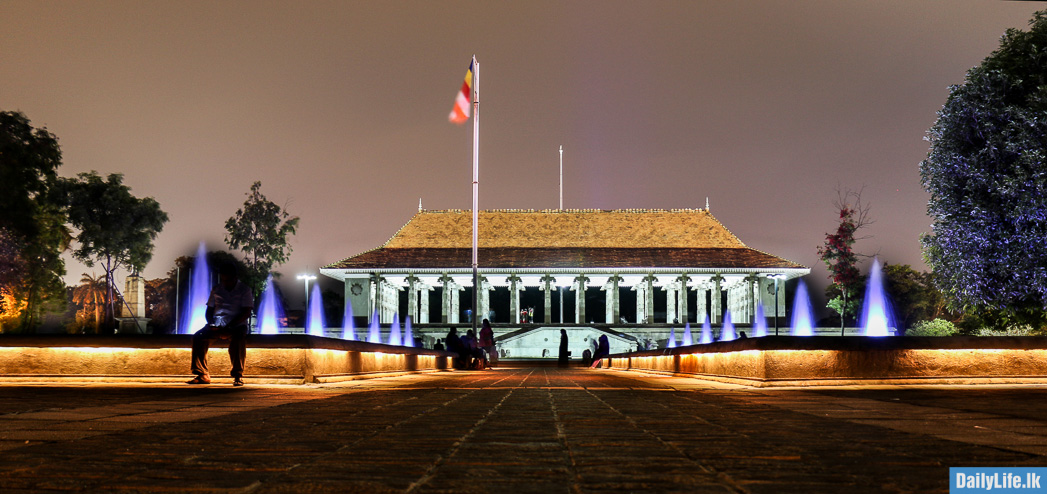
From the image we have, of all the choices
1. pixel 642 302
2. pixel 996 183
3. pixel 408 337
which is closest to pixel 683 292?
pixel 642 302

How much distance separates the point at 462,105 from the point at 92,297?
43.8 m

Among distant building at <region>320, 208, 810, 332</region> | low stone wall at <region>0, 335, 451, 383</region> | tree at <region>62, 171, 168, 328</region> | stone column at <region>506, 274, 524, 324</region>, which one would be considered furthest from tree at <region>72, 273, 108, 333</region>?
low stone wall at <region>0, 335, 451, 383</region>

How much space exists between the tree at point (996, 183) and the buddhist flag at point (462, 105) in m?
16.0

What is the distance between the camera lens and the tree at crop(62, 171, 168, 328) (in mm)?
45906

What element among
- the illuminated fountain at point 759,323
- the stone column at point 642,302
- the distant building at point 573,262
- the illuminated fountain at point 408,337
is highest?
the distant building at point 573,262

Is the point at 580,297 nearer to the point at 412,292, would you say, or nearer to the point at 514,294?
the point at 514,294

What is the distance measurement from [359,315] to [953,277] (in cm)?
4950

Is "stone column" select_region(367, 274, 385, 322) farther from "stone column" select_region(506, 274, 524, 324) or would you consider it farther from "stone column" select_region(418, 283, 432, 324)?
"stone column" select_region(506, 274, 524, 324)

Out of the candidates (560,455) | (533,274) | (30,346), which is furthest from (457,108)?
(533,274)

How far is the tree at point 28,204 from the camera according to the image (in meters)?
33.9

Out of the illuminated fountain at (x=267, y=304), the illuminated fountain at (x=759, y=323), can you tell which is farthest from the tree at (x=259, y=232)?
the illuminated fountain at (x=759, y=323)

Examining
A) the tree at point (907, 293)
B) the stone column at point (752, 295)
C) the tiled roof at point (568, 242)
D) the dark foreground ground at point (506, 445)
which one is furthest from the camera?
the stone column at point (752, 295)

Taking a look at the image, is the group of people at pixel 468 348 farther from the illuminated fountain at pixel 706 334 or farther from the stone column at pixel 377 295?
the stone column at pixel 377 295

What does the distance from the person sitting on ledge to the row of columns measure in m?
54.8
